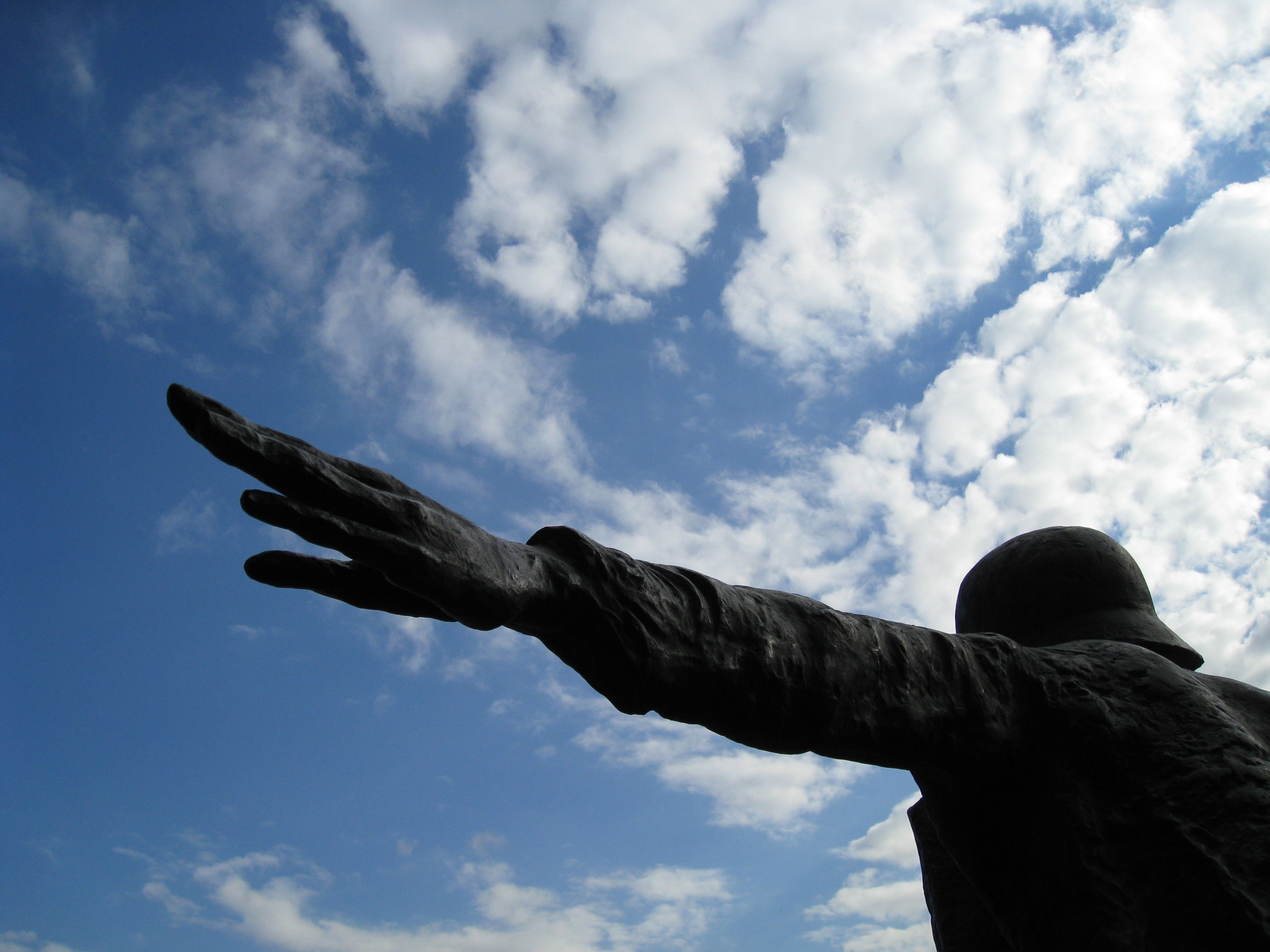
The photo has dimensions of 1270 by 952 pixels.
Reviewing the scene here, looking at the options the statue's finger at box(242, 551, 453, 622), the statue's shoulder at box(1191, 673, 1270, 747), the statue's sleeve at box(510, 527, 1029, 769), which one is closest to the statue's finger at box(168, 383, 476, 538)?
the statue's finger at box(242, 551, 453, 622)

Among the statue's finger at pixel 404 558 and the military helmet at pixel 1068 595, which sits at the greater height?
the military helmet at pixel 1068 595

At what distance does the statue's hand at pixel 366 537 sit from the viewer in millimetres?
2184

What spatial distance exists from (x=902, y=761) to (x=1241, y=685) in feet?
5.76

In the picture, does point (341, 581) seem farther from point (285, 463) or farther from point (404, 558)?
point (285, 463)

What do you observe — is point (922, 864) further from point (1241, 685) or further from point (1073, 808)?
point (1241, 685)

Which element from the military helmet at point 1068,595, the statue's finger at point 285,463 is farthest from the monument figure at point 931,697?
the military helmet at point 1068,595

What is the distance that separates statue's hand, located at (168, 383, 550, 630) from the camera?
2.18 meters

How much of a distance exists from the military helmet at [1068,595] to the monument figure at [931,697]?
23.5 inches

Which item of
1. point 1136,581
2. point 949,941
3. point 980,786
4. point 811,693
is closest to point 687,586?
point 811,693

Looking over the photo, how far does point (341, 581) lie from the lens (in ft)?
8.27

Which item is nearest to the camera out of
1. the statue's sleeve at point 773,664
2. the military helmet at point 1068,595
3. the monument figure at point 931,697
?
the monument figure at point 931,697

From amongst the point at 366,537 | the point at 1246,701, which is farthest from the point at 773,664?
the point at 1246,701

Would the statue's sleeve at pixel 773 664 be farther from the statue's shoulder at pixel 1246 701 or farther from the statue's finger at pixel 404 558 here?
the statue's shoulder at pixel 1246 701

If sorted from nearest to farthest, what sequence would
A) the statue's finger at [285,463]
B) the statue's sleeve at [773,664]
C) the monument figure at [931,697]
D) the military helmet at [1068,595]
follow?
the statue's finger at [285,463]
the monument figure at [931,697]
the statue's sleeve at [773,664]
the military helmet at [1068,595]
